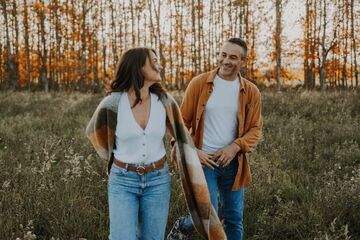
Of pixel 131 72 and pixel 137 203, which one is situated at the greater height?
pixel 131 72

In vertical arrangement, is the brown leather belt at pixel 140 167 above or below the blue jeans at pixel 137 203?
above

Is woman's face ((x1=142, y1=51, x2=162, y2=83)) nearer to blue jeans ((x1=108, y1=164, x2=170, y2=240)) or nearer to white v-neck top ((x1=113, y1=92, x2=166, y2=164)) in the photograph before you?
white v-neck top ((x1=113, y1=92, x2=166, y2=164))

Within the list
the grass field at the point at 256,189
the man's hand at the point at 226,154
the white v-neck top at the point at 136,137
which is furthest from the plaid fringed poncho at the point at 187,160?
the grass field at the point at 256,189

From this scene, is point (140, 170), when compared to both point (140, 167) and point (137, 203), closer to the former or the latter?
point (140, 167)

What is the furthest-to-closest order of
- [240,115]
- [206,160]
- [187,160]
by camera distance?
[240,115]
[206,160]
[187,160]

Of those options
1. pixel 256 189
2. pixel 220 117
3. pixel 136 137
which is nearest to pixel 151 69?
pixel 136 137

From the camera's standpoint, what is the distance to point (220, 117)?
3572mm

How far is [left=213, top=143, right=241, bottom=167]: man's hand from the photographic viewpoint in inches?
135

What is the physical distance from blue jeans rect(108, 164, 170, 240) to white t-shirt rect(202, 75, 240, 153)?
2.33 ft

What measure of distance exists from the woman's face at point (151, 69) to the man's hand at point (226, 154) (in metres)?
0.90

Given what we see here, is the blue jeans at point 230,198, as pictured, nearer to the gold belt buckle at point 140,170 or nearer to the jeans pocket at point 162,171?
the jeans pocket at point 162,171

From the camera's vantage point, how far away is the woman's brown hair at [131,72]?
2.98m

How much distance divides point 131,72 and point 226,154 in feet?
3.65

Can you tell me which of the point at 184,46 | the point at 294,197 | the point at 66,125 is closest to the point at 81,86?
the point at 184,46
